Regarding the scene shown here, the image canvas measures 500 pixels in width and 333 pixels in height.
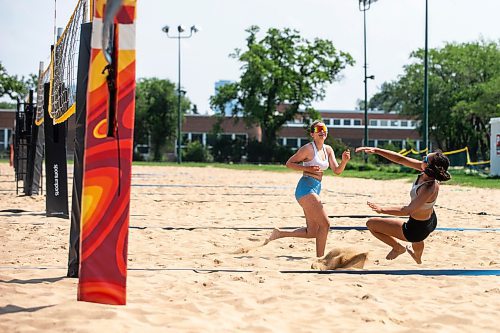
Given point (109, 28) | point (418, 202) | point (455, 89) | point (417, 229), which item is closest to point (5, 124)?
point (455, 89)

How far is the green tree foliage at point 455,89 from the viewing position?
54844mm

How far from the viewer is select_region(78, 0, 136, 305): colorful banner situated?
4.26 meters

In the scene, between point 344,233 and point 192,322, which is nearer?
point 192,322

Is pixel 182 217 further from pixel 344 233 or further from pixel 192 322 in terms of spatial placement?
pixel 192 322

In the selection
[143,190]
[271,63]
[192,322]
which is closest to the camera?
[192,322]

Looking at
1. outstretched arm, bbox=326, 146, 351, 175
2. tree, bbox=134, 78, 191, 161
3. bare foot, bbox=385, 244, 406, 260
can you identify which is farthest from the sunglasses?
tree, bbox=134, 78, 191, 161

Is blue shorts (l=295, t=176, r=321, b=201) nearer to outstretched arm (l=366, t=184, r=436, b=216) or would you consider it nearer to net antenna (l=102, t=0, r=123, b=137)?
outstretched arm (l=366, t=184, r=436, b=216)

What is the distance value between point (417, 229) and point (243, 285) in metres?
1.93

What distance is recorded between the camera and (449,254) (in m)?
7.35

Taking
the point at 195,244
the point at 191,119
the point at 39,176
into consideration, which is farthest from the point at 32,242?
the point at 191,119

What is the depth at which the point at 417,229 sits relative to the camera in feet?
21.2

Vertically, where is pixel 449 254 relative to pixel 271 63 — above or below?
below

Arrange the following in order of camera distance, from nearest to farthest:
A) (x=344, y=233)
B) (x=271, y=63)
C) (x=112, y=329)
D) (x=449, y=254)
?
(x=112, y=329)
(x=449, y=254)
(x=344, y=233)
(x=271, y=63)

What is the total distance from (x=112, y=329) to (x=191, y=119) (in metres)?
71.7
